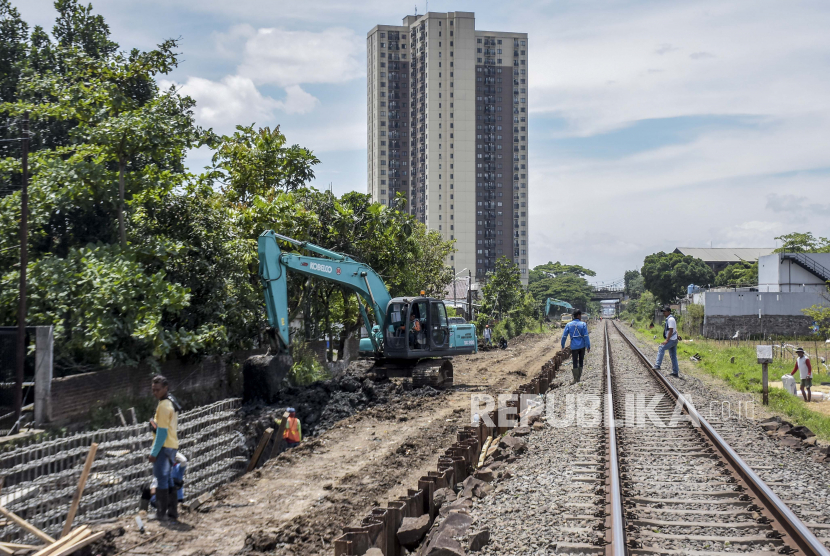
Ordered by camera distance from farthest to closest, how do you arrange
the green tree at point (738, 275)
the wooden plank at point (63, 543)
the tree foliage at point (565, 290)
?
the tree foliage at point (565, 290), the green tree at point (738, 275), the wooden plank at point (63, 543)

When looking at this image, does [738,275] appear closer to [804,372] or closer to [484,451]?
[804,372]

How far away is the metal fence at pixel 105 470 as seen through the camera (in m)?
7.62

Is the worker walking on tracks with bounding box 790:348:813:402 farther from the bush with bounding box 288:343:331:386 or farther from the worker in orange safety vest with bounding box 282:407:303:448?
the bush with bounding box 288:343:331:386

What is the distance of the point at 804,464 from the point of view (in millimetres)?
8859

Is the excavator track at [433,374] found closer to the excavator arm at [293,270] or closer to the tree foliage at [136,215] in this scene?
the excavator arm at [293,270]

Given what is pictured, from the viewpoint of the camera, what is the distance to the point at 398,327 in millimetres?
18781

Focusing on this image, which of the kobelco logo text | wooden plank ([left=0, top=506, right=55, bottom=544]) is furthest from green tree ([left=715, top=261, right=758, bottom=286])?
wooden plank ([left=0, top=506, right=55, bottom=544])

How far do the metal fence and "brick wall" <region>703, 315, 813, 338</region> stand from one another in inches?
1925

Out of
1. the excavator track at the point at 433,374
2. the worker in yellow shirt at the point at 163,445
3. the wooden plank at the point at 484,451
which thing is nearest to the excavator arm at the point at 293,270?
the excavator track at the point at 433,374

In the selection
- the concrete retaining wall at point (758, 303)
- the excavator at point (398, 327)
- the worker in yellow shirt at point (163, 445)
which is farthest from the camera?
the concrete retaining wall at point (758, 303)

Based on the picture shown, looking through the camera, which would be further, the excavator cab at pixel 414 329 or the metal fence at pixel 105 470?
the excavator cab at pixel 414 329

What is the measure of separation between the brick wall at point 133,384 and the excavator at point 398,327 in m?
3.25

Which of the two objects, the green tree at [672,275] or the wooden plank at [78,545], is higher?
the green tree at [672,275]

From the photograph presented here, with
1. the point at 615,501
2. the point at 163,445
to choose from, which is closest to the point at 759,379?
the point at 615,501
